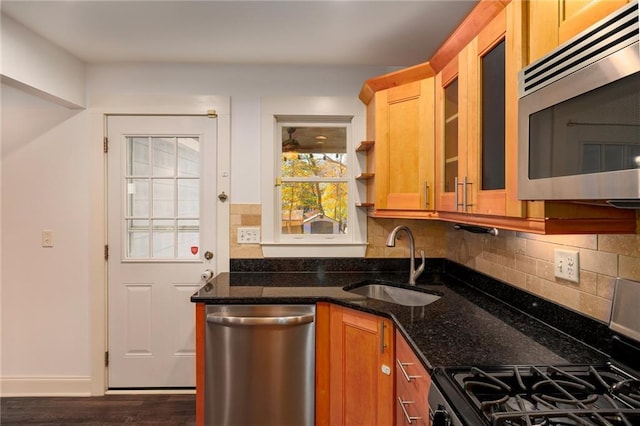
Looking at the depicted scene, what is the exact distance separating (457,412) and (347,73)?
218cm

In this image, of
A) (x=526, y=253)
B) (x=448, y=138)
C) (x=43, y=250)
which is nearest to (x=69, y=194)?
(x=43, y=250)

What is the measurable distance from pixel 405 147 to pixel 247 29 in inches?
43.2

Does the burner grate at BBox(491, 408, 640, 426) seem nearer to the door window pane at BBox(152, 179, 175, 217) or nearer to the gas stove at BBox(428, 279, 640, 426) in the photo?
the gas stove at BBox(428, 279, 640, 426)

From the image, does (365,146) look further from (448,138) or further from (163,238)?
(163,238)

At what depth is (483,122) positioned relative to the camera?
1378 millimetres

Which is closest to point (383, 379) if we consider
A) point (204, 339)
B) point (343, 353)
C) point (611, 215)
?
point (343, 353)

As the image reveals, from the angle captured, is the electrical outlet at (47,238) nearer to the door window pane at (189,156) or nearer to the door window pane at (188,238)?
the door window pane at (188,238)

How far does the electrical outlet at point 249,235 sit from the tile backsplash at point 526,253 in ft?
0.10

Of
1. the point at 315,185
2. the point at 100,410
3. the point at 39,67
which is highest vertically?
the point at 39,67

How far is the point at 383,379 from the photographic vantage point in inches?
62.4

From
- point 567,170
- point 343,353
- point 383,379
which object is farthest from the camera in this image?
point 343,353

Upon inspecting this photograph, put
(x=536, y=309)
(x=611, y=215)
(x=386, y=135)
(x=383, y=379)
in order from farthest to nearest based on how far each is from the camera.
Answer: (x=386, y=135)
(x=383, y=379)
(x=536, y=309)
(x=611, y=215)

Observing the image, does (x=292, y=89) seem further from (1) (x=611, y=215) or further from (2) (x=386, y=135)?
(1) (x=611, y=215)

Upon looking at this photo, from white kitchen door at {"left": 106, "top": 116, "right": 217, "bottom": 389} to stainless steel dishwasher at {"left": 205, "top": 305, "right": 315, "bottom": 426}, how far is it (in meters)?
0.69
